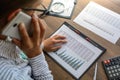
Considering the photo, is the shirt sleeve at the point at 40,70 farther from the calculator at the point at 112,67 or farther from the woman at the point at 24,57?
the calculator at the point at 112,67

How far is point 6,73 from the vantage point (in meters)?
0.74

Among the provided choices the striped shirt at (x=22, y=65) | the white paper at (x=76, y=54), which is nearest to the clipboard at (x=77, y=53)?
the white paper at (x=76, y=54)

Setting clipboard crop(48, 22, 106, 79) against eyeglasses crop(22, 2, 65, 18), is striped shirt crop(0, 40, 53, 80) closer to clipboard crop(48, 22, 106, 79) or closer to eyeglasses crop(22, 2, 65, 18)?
clipboard crop(48, 22, 106, 79)

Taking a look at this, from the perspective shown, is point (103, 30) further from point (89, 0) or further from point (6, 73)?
point (6, 73)

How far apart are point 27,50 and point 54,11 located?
403mm

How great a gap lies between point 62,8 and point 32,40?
414 mm

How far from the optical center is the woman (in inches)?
30.6

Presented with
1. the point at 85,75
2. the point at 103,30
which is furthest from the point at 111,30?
the point at 85,75

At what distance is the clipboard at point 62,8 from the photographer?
1.14 metres

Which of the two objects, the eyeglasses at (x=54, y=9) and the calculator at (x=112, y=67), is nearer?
the calculator at (x=112, y=67)

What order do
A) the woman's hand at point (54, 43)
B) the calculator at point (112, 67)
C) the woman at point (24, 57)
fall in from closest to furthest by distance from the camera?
the woman at point (24, 57) < the calculator at point (112, 67) < the woman's hand at point (54, 43)

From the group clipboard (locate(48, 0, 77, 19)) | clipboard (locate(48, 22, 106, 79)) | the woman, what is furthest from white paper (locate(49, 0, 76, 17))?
the woman

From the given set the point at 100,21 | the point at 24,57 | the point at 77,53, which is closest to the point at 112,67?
the point at 77,53

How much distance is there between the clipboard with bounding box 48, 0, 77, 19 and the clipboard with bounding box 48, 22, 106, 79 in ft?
0.46
